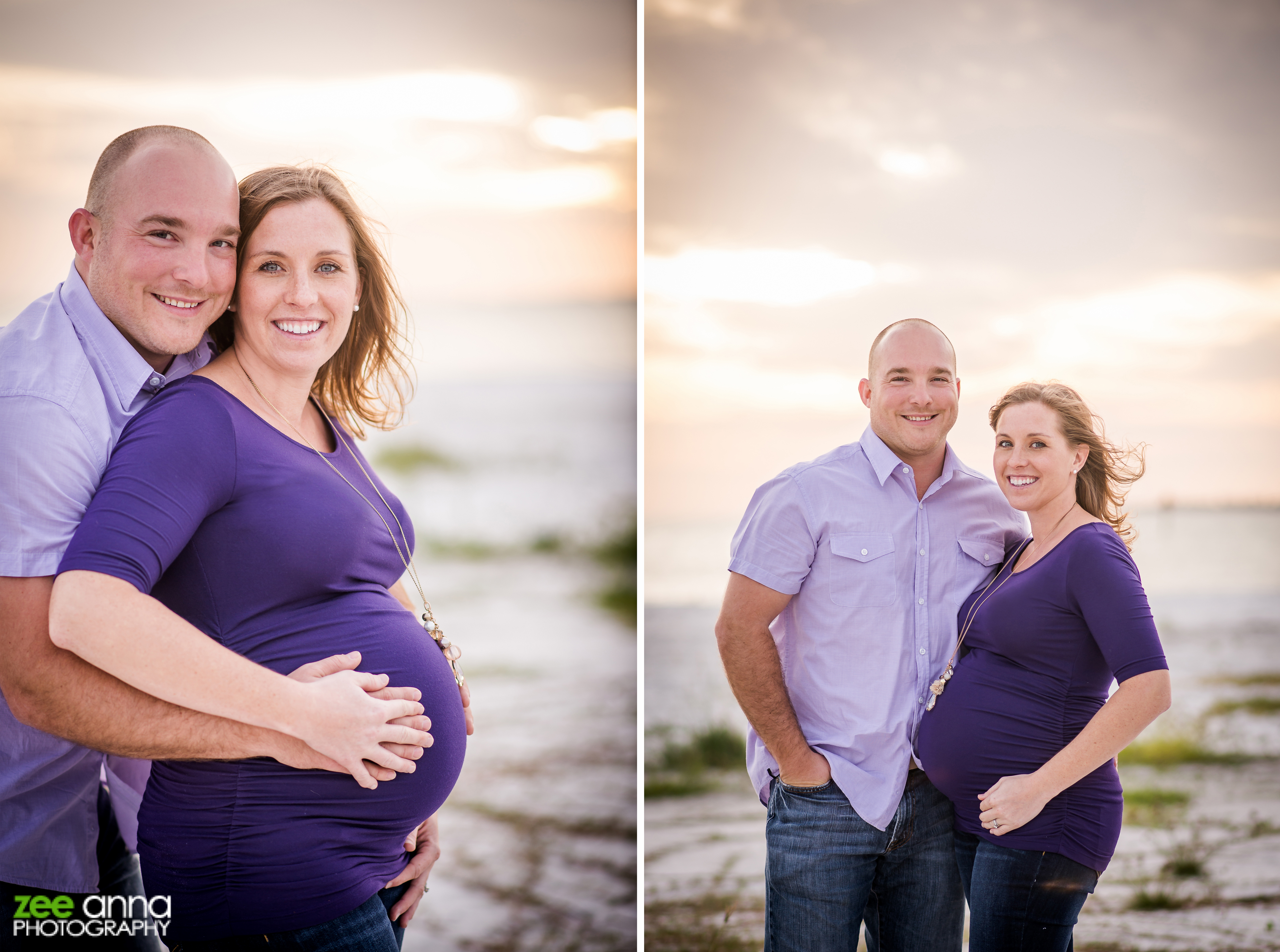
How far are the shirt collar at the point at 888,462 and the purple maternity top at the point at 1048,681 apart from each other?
237 mm

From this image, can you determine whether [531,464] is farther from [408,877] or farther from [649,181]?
[408,877]

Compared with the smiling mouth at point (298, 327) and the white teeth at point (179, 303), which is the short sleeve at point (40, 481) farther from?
the smiling mouth at point (298, 327)

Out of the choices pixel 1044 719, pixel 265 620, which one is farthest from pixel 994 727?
pixel 265 620

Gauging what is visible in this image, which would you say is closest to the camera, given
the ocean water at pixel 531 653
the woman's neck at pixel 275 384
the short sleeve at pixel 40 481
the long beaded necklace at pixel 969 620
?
the short sleeve at pixel 40 481

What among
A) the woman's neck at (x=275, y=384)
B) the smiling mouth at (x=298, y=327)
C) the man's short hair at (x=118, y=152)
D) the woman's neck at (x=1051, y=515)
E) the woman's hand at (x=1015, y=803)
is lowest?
the woman's hand at (x=1015, y=803)

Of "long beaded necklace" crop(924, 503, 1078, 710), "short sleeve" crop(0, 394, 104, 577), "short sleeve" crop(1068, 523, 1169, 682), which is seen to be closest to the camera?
"short sleeve" crop(0, 394, 104, 577)

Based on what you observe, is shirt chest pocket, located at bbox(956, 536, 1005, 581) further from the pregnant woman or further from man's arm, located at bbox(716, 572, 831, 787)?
the pregnant woman

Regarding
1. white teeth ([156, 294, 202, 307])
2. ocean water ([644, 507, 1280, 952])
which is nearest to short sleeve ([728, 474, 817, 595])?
ocean water ([644, 507, 1280, 952])

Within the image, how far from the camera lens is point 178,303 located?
5.65 feet

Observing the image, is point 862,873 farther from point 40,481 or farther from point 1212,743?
point 40,481

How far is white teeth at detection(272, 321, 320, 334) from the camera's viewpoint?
1774mm

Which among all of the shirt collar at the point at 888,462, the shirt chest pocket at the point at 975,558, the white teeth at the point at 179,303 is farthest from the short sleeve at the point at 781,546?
the white teeth at the point at 179,303

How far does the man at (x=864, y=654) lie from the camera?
2.03m

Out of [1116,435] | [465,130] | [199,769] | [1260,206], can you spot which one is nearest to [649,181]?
[465,130]
